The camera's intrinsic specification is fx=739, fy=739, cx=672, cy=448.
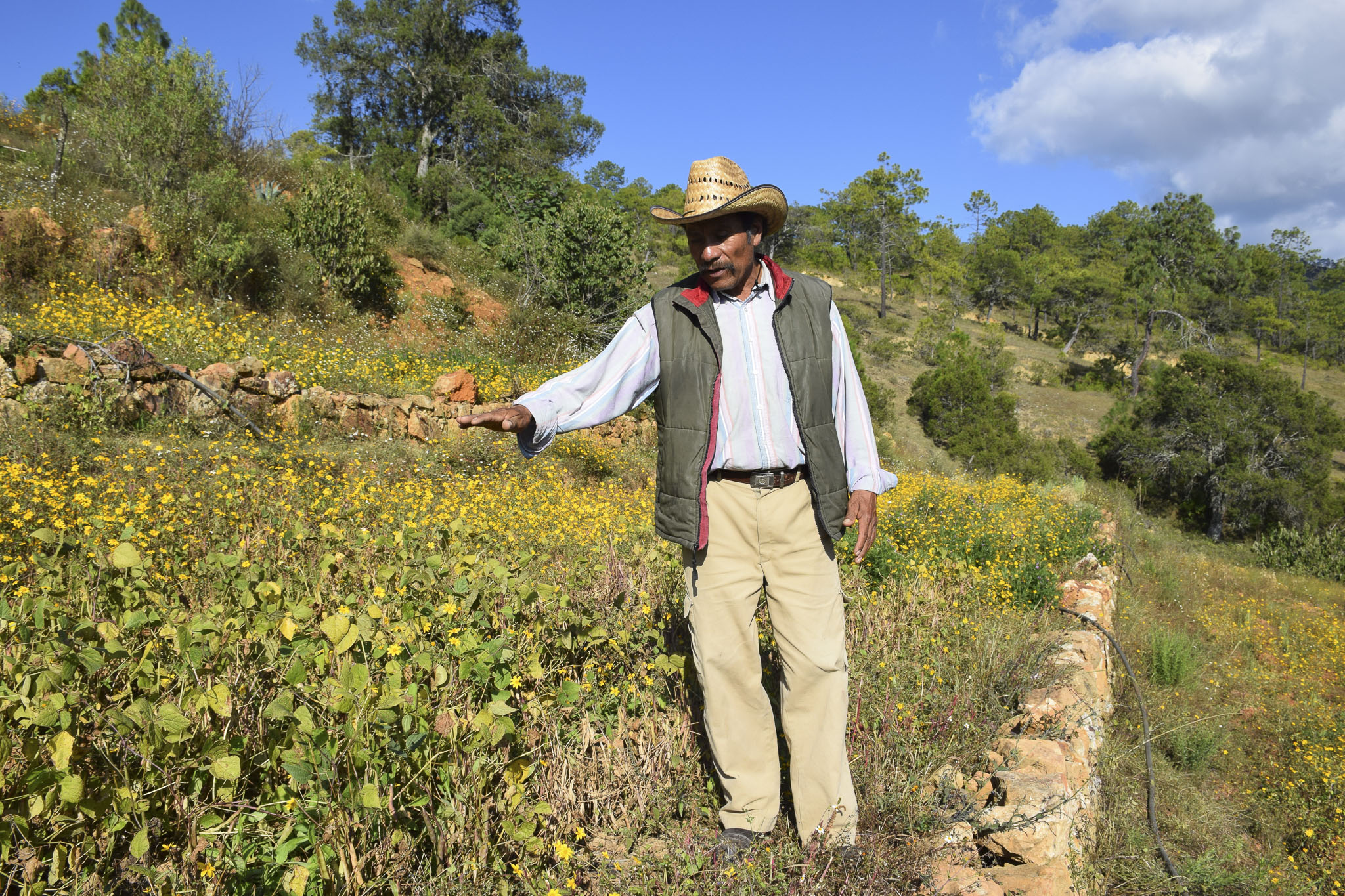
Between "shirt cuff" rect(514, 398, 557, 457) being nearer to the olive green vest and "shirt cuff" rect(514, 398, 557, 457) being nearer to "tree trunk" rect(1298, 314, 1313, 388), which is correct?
the olive green vest

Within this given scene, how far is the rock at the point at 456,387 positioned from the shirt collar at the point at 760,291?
21.8ft

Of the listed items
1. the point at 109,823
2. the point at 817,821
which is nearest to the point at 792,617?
the point at 817,821

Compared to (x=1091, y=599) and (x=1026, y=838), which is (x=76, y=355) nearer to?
(x=1026, y=838)

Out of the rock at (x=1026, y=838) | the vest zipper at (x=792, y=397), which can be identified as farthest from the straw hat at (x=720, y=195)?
the rock at (x=1026, y=838)

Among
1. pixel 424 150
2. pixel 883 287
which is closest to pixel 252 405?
pixel 424 150

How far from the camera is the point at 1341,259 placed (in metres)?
66.6

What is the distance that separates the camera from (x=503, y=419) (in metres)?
2.04

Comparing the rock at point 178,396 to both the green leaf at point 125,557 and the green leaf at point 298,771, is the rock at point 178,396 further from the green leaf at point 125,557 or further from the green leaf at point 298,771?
the green leaf at point 298,771

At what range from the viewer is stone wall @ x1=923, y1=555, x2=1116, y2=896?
2.31m

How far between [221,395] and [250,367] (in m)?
0.49

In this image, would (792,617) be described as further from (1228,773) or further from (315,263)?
(315,263)

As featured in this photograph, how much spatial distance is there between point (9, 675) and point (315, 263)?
459 inches

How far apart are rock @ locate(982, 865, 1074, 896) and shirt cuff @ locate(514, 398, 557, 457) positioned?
1.95 meters

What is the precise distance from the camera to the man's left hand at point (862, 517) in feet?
7.64
